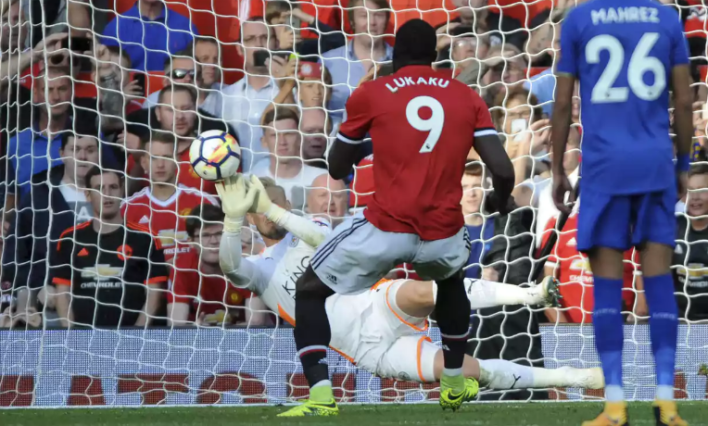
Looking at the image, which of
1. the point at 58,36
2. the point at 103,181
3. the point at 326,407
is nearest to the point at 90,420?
the point at 326,407

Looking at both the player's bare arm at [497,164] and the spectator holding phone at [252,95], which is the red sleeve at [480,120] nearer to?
the player's bare arm at [497,164]

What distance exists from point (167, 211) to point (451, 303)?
2911mm

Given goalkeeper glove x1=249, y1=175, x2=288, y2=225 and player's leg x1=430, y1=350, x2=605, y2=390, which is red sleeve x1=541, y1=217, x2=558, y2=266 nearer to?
player's leg x1=430, y1=350, x2=605, y2=390

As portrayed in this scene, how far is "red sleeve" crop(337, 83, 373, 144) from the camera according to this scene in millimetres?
4344

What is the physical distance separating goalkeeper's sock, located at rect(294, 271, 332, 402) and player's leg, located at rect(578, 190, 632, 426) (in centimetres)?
133

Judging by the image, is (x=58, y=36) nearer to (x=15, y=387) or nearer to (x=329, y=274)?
(x=15, y=387)

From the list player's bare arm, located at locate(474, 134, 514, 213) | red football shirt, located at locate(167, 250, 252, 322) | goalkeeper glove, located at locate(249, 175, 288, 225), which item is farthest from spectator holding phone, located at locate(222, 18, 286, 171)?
player's bare arm, located at locate(474, 134, 514, 213)

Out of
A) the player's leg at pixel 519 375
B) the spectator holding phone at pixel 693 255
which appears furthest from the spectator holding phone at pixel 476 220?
the spectator holding phone at pixel 693 255

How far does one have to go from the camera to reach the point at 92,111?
23.2ft

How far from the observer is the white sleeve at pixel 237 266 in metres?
5.95

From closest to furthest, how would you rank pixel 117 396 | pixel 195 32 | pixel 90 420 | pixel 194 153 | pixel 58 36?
pixel 90 420
pixel 194 153
pixel 117 396
pixel 58 36
pixel 195 32

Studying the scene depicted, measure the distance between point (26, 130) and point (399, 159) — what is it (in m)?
3.57

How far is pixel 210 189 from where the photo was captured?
7234 mm

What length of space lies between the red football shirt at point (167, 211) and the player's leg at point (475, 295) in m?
1.75
